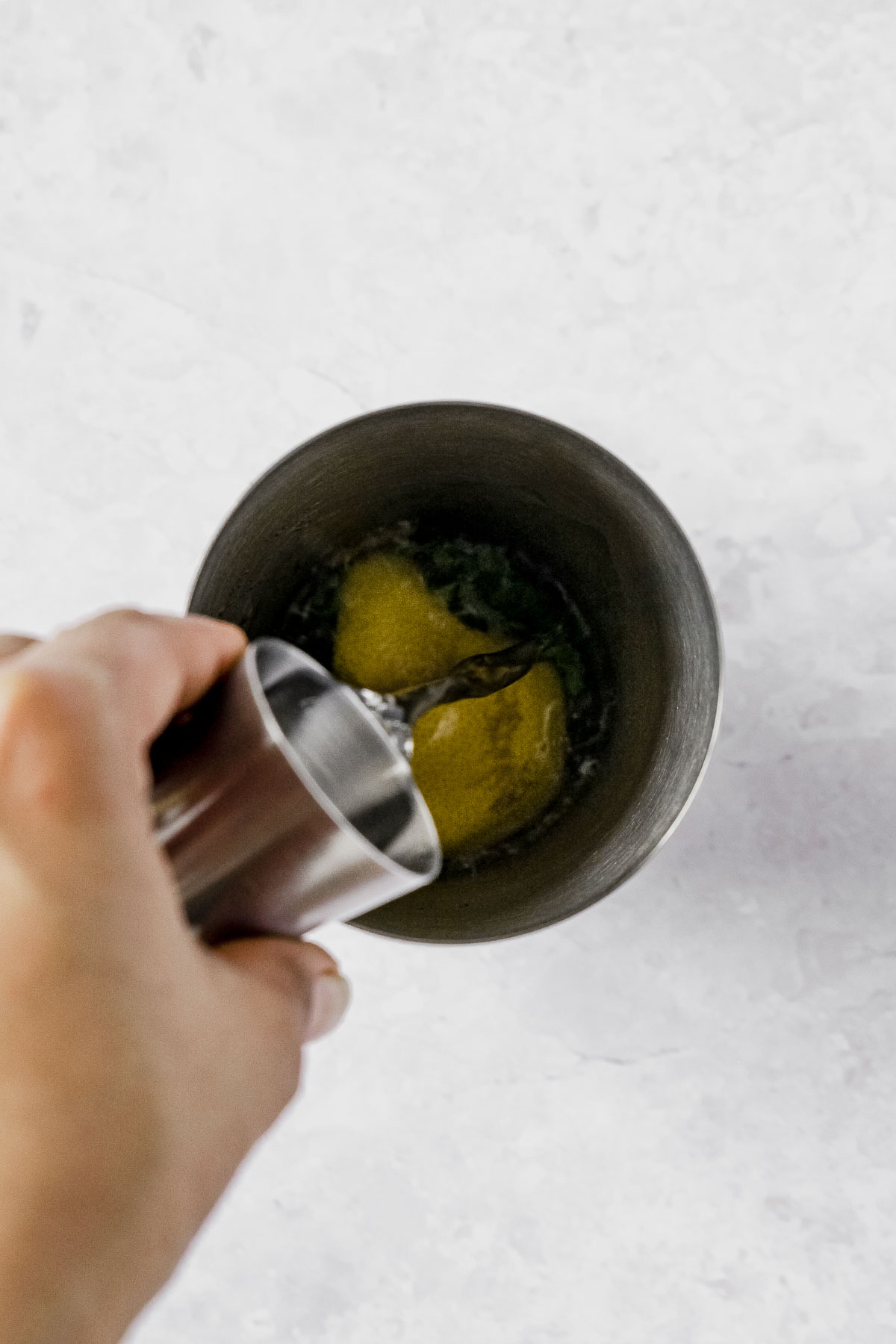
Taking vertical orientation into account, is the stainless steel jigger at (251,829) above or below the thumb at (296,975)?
above

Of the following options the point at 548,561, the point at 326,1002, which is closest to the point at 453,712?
the point at 548,561

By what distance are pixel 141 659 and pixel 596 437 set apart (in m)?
0.35

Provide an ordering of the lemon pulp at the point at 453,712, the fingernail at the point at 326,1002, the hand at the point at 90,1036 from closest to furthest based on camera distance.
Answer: the hand at the point at 90,1036, the fingernail at the point at 326,1002, the lemon pulp at the point at 453,712

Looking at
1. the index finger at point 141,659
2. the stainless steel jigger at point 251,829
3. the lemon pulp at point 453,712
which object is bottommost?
the lemon pulp at point 453,712

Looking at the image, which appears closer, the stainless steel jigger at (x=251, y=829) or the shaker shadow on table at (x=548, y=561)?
the stainless steel jigger at (x=251, y=829)

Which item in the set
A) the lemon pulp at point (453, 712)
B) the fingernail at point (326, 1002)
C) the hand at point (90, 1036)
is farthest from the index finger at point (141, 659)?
the lemon pulp at point (453, 712)

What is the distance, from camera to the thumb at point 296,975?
0.41 m

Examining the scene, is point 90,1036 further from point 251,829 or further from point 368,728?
point 368,728

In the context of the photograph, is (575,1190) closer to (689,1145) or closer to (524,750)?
(689,1145)

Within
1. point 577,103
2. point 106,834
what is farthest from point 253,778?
point 577,103

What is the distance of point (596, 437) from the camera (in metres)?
0.65

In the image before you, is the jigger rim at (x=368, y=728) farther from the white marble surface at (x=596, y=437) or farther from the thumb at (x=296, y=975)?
the white marble surface at (x=596, y=437)

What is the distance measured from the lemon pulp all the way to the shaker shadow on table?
28 mm

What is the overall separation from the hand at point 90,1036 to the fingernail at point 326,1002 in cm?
6
